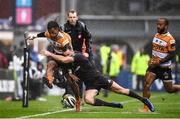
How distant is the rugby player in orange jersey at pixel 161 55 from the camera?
1667cm

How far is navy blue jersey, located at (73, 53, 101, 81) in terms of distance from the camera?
15430 mm

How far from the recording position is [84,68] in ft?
50.8

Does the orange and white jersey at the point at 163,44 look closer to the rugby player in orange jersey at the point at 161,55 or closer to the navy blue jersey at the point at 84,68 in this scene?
the rugby player in orange jersey at the point at 161,55

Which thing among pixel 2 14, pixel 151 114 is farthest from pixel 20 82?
pixel 2 14

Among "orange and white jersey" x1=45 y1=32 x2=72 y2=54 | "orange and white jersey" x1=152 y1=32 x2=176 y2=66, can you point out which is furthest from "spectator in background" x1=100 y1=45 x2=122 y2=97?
"orange and white jersey" x1=45 y1=32 x2=72 y2=54

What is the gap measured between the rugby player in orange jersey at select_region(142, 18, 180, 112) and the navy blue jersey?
1.71 metres

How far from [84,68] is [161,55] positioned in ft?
6.71

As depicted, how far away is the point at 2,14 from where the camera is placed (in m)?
48.3

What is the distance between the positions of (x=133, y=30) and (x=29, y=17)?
19.8 meters

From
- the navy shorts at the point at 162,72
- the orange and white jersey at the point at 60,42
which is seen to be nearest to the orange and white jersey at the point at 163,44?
the navy shorts at the point at 162,72

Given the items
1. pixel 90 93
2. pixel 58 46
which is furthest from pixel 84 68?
pixel 58 46

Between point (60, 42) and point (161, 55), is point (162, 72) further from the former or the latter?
point (60, 42)

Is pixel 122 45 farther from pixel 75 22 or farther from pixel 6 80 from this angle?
pixel 75 22

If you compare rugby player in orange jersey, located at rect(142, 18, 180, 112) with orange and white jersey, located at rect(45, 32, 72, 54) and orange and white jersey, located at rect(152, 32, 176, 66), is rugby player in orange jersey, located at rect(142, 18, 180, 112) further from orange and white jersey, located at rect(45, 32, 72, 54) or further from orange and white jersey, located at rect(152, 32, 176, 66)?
orange and white jersey, located at rect(45, 32, 72, 54)
